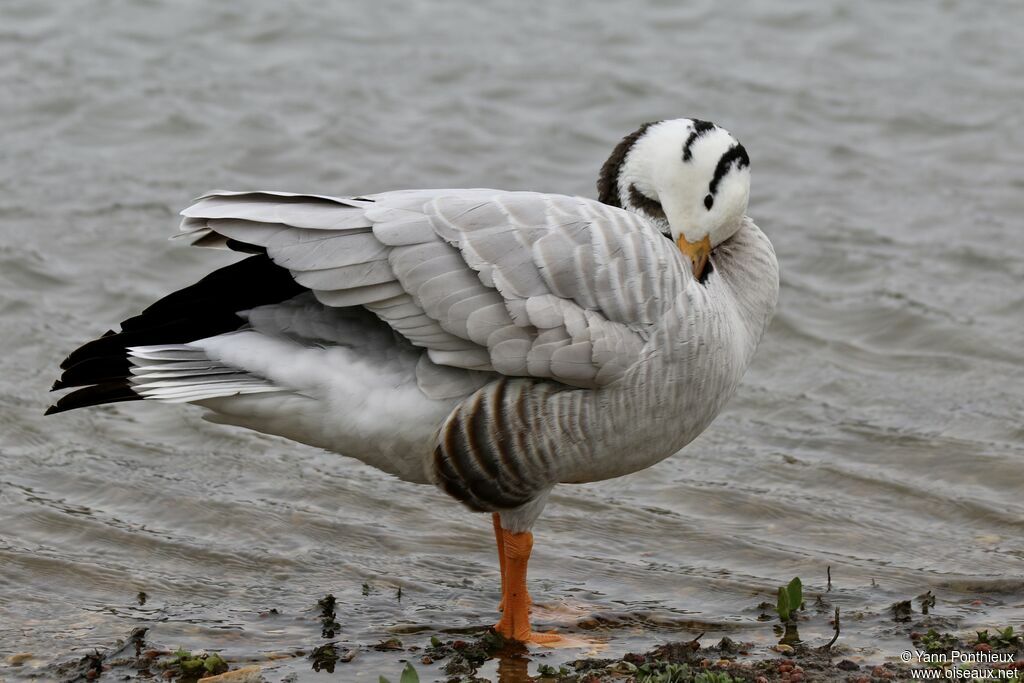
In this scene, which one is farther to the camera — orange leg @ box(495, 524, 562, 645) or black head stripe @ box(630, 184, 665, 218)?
black head stripe @ box(630, 184, 665, 218)

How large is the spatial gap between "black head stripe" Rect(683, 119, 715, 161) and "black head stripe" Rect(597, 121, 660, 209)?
207 mm

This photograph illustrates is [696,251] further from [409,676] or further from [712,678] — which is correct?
[409,676]

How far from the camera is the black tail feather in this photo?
5074 mm

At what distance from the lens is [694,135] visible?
5.68 meters

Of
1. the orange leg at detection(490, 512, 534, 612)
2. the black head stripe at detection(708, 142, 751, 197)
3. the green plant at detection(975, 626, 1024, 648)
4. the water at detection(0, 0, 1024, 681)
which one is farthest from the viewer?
the water at detection(0, 0, 1024, 681)

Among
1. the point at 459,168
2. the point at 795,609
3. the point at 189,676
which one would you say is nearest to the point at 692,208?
the point at 795,609

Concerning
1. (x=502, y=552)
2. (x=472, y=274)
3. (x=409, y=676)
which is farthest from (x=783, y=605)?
(x=472, y=274)

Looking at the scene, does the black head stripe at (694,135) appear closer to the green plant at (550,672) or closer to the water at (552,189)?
the water at (552,189)

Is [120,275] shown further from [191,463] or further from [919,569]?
[919,569]

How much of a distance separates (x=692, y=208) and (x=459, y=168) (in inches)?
223

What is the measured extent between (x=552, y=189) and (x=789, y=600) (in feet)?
18.5

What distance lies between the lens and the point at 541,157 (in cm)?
1150

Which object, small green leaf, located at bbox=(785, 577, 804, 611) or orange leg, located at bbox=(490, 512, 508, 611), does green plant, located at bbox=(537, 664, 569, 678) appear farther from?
small green leaf, located at bbox=(785, 577, 804, 611)

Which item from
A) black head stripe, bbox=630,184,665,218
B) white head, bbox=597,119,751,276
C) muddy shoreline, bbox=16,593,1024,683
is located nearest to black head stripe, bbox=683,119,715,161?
white head, bbox=597,119,751,276
